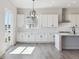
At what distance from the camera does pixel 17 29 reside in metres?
11.8

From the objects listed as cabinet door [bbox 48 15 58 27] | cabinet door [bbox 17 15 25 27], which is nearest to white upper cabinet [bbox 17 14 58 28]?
A: cabinet door [bbox 48 15 58 27]

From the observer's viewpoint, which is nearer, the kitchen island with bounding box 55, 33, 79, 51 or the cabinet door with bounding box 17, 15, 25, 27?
the kitchen island with bounding box 55, 33, 79, 51

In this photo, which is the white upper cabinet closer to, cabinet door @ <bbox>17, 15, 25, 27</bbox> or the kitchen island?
cabinet door @ <bbox>17, 15, 25, 27</bbox>

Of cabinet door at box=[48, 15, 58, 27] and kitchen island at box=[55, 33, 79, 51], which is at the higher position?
cabinet door at box=[48, 15, 58, 27]

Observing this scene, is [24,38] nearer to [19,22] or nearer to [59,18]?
[19,22]

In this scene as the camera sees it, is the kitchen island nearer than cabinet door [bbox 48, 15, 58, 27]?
Yes

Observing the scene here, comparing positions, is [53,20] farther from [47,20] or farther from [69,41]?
[69,41]

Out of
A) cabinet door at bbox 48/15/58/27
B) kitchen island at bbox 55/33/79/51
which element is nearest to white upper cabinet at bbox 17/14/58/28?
cabinet door at bbox 48/15/58/27

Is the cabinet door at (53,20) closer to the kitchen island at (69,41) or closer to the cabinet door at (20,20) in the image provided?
the cabinet door at (20,20)

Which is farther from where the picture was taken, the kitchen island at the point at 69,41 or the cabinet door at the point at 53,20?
the cabinet door at the point at 53,20

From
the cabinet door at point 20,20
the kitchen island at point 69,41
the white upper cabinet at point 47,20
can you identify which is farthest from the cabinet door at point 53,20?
the kitchen island at point 69,41

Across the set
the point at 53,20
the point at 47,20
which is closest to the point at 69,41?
the point at 53,20

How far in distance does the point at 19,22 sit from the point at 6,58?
5.66m

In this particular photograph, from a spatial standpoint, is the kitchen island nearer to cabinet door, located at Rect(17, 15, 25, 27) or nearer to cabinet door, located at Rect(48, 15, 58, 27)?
cabinet door, located at Rect(48, 15, 58, 27)
